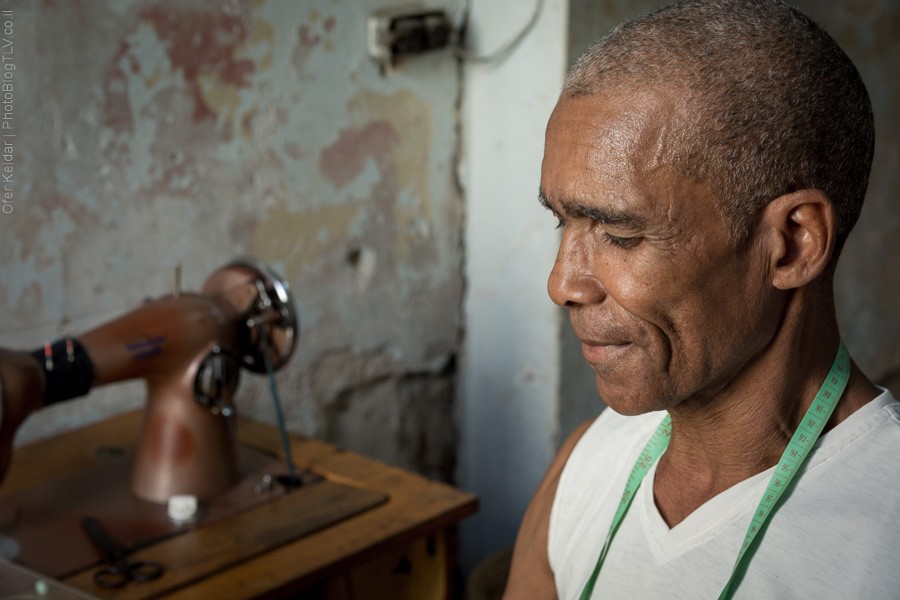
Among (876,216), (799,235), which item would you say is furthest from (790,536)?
(876,216)

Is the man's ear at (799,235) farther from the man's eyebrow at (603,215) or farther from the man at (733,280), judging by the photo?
the man's eyebrow at (603,215)

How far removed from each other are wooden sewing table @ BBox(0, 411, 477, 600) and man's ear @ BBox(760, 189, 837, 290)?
103 cm

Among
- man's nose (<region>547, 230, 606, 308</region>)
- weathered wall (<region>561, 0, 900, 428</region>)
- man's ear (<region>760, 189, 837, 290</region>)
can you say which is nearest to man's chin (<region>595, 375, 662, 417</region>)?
man's nose (<region>547, 230, 606, 308</region>)

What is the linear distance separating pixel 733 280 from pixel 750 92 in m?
0.24

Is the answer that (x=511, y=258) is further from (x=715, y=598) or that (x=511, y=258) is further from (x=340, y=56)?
(x=715, y=598)

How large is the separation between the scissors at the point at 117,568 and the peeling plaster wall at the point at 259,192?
663 millimetres

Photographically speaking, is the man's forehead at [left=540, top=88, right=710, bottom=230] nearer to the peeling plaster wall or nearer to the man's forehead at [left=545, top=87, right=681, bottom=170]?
the man's forehead at [left=545, top=87, right=681, bottom=170]

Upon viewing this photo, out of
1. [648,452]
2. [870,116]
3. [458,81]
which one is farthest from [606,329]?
[458,81]

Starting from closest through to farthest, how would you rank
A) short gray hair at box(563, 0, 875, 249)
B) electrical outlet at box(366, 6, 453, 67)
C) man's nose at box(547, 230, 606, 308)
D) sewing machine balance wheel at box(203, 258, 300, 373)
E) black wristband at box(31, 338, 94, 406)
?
short gray hair at box(563, 0, 875, 249), man's nose at box(547, 230, 606, 308), black wristband at box(31, 338, 94, 406), sewing machine balance wheel at box(203, 258, 300, 373), electrical outlet at box(366, 6, 453, 67)

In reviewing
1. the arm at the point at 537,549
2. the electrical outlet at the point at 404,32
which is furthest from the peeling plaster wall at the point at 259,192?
the arm at the point at 537,549

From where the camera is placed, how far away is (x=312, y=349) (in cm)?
309

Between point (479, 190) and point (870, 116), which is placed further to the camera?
point (479, 190)

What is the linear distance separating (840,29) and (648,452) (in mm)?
2716

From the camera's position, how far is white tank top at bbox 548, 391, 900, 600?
1.31 metres
